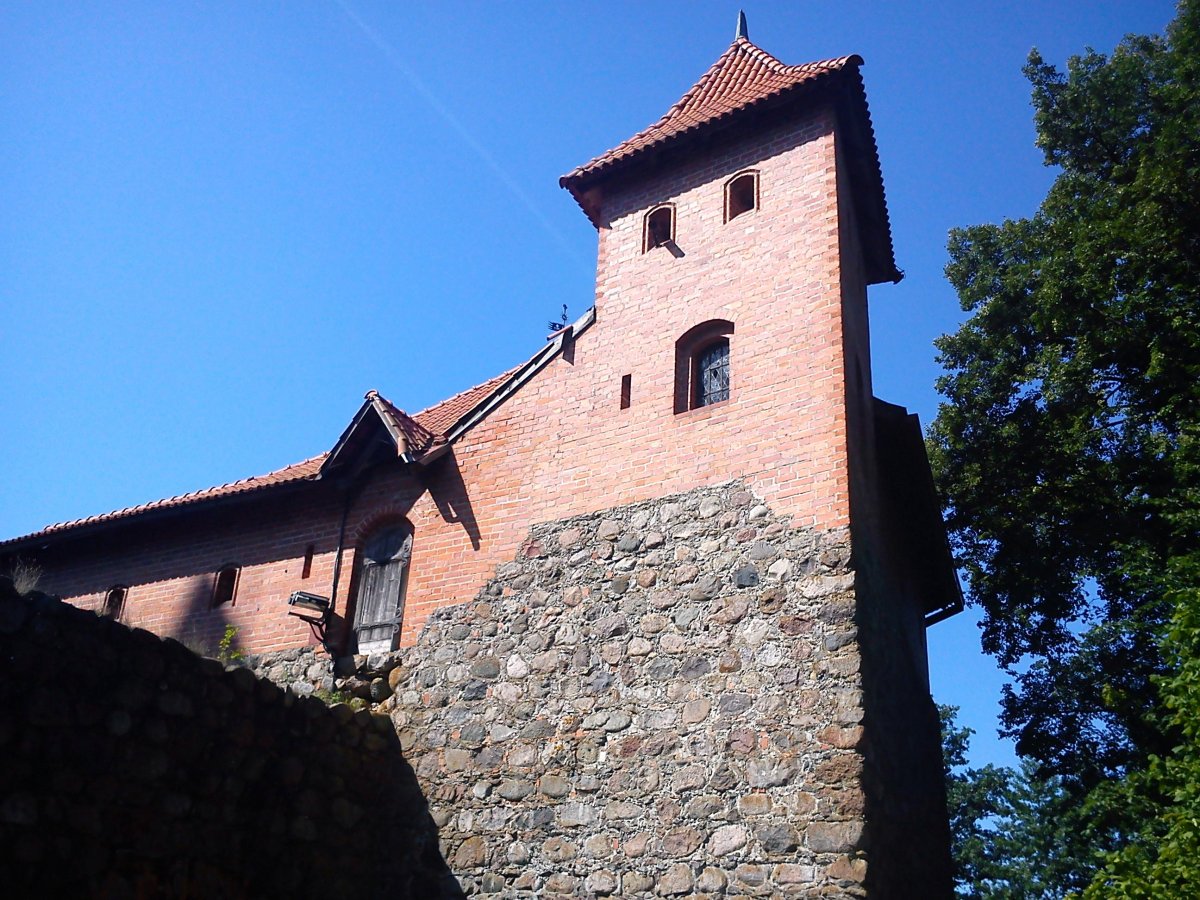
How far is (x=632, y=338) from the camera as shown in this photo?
12141mm

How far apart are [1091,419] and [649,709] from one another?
10.3 meters

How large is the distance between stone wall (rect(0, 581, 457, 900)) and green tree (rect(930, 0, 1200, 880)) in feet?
33.1

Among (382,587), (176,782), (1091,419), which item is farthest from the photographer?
(1091,419)

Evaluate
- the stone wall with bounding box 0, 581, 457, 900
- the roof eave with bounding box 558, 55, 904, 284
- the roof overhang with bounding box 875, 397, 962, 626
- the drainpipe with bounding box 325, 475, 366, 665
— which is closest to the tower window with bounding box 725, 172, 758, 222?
the roof eave with bounding box 558, 55, 904, 284

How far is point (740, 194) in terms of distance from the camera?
12508 millimetres

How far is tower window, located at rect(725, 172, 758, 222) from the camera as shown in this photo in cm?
1230

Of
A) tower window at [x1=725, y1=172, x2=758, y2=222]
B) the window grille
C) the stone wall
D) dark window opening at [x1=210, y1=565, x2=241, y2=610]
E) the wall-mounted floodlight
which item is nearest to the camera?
the stone wall

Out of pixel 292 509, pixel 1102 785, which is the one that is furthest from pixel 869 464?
pixel 292 509

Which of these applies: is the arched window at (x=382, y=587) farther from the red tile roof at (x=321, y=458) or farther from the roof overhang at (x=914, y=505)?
the roof overhang at (x=914, y=505)

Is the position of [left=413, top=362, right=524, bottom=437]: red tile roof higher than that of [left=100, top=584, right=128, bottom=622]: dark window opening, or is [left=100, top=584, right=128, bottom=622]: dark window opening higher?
[left=413, top=362, right=524, bottom=437]: red tile roof

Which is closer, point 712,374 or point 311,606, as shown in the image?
point 712,374

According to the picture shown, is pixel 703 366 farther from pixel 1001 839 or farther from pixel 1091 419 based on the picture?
pixel 1001 839

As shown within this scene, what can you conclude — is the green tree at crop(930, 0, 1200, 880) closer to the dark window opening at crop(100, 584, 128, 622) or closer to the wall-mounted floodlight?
the wall-mounted floodlight

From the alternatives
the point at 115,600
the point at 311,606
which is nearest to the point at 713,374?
the point at 311,606
